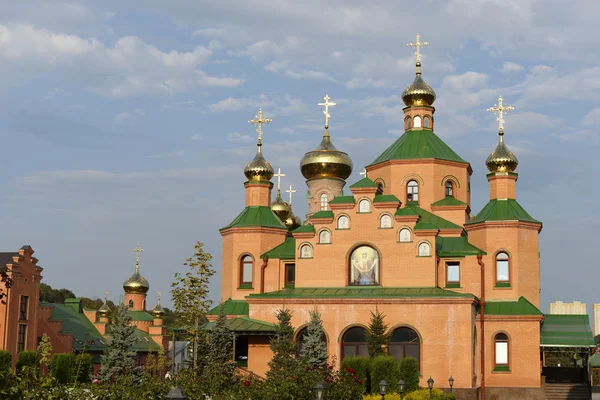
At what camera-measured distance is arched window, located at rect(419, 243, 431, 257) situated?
33469mm

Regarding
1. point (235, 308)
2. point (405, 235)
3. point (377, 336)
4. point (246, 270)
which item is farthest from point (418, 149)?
point (235, 308)

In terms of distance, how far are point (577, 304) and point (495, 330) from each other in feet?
131

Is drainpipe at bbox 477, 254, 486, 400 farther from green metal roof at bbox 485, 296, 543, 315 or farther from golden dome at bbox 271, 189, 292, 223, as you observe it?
golden dome at bbox 271, 189, 292, 223

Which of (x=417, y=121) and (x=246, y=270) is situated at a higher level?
(x=417, y=121)

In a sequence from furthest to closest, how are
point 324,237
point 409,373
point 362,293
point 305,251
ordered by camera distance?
point 305,251, point 324,237, point 362,293, point 409,373

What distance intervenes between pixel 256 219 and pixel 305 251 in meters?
4.07

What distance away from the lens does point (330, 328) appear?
33.2 metres

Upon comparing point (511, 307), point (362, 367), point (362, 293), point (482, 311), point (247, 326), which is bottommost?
point (362, 367)

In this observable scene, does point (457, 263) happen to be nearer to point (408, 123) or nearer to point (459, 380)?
point (459, 380)

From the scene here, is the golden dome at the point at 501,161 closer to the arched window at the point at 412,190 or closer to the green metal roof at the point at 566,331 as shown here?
the arched window at the point at 412,190

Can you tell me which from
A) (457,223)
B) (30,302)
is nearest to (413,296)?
(457,223)

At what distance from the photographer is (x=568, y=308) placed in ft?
237

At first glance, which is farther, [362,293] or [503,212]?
[503,212]

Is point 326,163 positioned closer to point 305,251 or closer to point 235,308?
point 305,251
